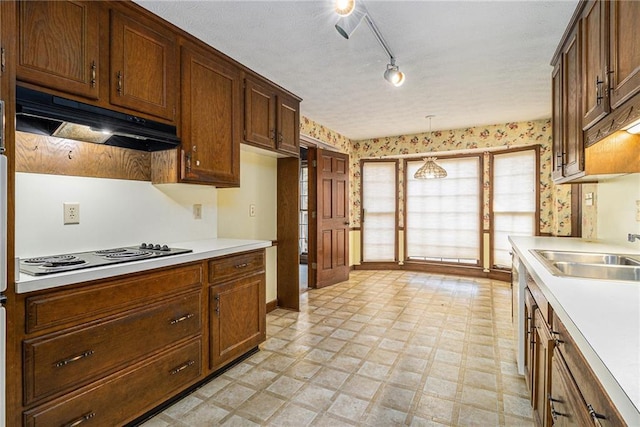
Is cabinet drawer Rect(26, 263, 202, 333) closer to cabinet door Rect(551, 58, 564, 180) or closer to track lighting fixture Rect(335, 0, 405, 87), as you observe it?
track lighting fixture Rect(335, 0, 405, 87)

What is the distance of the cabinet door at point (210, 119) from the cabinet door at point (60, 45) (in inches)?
23.0

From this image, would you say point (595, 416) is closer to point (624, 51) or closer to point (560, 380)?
point (560, 380)

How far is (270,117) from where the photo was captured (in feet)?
10.0

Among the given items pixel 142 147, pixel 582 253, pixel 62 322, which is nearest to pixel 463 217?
→ pixel 582 253

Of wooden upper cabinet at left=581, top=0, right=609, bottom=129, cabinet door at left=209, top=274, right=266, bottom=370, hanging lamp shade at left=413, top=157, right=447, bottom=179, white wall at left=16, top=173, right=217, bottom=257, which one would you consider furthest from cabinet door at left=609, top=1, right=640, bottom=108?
hanging lamp shade at left=413, top=157, right=447, bottom=179

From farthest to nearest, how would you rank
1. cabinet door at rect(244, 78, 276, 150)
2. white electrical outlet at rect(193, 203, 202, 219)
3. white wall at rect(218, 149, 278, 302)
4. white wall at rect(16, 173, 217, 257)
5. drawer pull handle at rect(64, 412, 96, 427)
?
white wall at rect(218, 149, 278, 302) < cabinet door at rect(244, 78, 276, 150) < white electrical outlet at rect(193, 203, 202, 219) < white wall at rect(16, 173, 217, 257) < drawer pull handle at rect(64, 412, 96, 427)

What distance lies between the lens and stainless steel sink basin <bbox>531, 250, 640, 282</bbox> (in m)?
1.64

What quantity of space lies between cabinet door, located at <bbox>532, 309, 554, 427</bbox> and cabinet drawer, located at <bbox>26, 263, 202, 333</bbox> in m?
1.90

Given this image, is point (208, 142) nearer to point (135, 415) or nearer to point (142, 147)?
point (142, 147)

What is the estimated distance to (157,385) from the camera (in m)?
1.81

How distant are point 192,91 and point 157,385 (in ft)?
6.26

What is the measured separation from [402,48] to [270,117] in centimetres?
131

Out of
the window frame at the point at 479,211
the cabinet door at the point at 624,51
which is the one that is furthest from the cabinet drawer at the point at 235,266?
the window frame at the point at 479,211

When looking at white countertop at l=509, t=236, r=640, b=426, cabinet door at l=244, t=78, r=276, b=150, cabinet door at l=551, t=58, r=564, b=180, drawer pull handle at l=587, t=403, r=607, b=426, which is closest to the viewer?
white countertop at l=509, t=236, r=640, b=426
